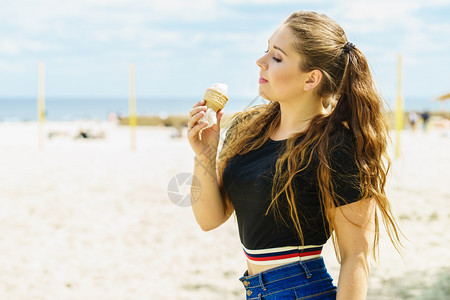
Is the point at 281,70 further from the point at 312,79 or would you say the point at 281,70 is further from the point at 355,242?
the point at 355,242

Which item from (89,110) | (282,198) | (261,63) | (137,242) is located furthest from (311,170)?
(89,110)

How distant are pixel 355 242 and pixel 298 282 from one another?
206 millimetres

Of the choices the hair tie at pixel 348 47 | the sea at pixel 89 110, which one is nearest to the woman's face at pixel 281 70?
the hair tie at pixel 348 47

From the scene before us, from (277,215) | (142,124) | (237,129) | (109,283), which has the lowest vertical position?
(142,124)

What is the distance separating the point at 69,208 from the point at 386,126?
6380mm

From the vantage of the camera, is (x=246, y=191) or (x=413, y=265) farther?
(x=413, y=265)

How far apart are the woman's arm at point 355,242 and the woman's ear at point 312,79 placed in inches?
15.8

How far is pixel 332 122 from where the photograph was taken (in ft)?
5.12

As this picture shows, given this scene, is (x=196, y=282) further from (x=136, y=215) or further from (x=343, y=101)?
(x=343, y=101)

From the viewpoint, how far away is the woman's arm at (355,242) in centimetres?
149

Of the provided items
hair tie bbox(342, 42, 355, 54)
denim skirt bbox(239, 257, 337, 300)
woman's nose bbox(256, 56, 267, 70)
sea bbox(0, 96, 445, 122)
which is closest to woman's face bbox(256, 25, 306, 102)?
woman's nose bbox(256, 56, 267, 70)

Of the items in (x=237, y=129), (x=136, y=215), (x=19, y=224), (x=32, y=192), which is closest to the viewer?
(x=237, y=129)

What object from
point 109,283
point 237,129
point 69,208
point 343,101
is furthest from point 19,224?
point 343,101

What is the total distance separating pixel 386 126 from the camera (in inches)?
64.7
